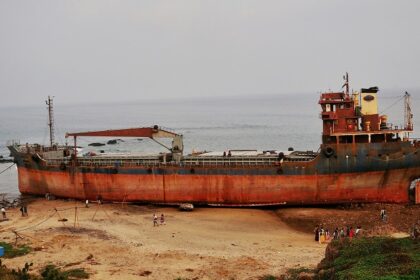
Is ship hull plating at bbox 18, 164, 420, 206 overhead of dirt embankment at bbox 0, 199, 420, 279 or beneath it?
overhead

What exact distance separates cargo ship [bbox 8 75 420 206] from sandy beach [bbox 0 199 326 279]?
5.44ft

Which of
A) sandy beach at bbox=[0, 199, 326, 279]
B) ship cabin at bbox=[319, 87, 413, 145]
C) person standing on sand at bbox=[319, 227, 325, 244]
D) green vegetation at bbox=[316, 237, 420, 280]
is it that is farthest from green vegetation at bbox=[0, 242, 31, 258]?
ship cabin at bbox=[319, 87, 413, 145]

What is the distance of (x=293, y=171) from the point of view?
3762 centimetres

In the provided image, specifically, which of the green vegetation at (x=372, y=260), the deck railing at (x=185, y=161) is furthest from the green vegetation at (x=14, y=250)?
the green vegetation at (x=372, y=260)

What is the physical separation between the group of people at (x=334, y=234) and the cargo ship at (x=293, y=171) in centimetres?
666

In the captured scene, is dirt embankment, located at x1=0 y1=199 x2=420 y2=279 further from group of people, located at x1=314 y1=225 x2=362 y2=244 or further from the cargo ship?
the cargo ship

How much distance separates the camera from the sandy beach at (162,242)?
971 inches

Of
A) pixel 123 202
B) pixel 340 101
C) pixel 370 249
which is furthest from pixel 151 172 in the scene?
pixel 370 249

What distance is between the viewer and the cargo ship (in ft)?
120

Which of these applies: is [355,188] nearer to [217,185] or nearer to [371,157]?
[371,157]

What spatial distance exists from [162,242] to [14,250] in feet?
28.9

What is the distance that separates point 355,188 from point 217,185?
435 inches

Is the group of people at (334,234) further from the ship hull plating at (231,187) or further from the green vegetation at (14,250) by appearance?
the green vegetation at (14,250)

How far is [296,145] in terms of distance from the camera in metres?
88.2
